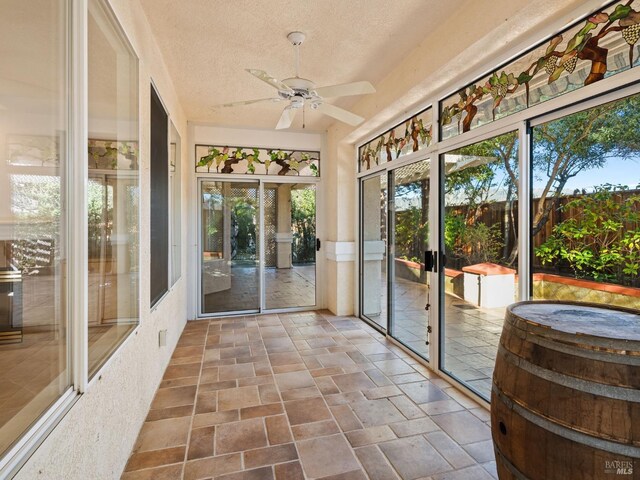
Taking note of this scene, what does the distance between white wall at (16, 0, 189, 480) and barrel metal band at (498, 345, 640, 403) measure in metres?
1.52

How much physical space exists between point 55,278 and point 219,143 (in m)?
4.23

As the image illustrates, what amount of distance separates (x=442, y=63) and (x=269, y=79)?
1.35 meters

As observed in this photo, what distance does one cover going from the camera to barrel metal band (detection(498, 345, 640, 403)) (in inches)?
37.9

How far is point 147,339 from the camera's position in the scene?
248 centimetres

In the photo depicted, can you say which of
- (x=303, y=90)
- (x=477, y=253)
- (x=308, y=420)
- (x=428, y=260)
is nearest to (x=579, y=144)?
(x=477, y=253)

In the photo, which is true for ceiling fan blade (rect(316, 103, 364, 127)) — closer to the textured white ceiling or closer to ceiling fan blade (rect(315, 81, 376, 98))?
ceiling fan blade (rect(315, 81, 376, 98))

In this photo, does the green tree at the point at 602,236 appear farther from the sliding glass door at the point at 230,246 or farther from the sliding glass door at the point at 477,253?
the sliding glass door at the point at 230,246

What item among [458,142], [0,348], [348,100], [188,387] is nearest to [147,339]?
[188,387]

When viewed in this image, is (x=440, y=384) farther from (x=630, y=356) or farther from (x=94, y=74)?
(x=94, y=74)

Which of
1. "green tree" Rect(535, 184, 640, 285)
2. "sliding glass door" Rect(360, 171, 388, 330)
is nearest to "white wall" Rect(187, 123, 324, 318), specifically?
"sliding glass door" Rect(360, 171, 388, 330)

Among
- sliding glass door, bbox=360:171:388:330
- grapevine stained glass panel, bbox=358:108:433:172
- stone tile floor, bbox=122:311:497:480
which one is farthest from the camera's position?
sliding glass door, bbox=360:171:388:330

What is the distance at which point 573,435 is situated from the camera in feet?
3.34

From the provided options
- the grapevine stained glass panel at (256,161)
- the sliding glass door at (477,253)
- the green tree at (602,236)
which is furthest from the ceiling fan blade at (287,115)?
the green tree at (602,236)

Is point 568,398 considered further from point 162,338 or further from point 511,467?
point 162,338
